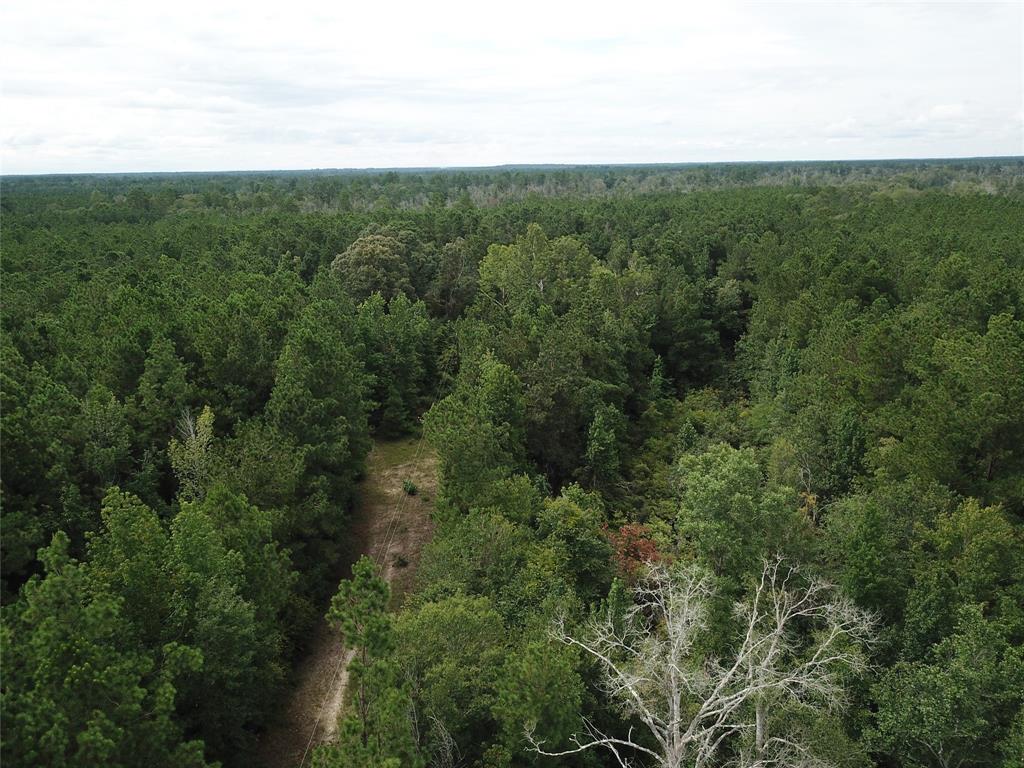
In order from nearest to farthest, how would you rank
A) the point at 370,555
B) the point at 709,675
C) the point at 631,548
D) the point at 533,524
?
the point at 709,675 < the point at 533,524 < the point at 631,548 < the point at 370,555

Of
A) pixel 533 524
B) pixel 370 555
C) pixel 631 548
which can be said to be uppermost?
pixel 533 524

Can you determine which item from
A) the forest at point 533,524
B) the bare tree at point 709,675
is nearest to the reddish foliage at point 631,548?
the forest at point 533,524

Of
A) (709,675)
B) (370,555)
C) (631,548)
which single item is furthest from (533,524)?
(709,675)

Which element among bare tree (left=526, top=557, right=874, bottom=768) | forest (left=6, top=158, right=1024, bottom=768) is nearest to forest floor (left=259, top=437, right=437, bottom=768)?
forest (left=6, top=158, right=1024, bottom=768)

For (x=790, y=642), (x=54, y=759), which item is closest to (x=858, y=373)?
(x=790, y=642)

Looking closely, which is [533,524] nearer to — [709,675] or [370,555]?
[370,555]

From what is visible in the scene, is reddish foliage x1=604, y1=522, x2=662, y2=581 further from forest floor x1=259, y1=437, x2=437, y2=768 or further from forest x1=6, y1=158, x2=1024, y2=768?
forest floor x1=259, y1=437, x2=437, y2=768
